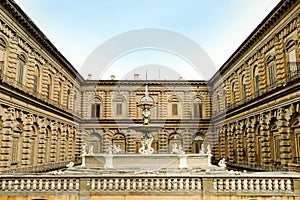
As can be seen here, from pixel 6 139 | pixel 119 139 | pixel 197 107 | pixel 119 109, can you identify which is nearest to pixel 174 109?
pixel 197 107

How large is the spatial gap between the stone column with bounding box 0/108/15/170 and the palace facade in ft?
0.21

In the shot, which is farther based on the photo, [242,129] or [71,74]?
[71,74]

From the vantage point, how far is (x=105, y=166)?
613 inches

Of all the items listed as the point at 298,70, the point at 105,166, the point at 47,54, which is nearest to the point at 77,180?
the point at 105,166

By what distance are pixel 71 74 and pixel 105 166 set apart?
810 inches

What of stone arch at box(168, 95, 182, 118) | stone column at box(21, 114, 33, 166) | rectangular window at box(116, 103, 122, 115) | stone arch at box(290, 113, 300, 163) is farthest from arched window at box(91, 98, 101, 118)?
stone arch at box(290, 113, 300, 163)

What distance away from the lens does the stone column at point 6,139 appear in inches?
720

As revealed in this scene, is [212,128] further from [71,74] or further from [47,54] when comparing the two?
[47,54]

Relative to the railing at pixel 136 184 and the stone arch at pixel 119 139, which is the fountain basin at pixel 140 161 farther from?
the stone arch at pixel 119 139

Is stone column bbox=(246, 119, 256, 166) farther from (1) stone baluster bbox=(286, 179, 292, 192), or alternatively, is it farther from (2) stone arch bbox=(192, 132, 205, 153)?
(1) stone baluster bbox=(286, 179, 292, 192)

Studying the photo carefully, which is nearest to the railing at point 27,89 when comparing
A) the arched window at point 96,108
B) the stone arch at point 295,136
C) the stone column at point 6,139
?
the stone column at point 6,139

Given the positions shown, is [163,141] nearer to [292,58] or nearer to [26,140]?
[26,140]

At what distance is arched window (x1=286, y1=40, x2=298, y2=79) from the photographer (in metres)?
18.3

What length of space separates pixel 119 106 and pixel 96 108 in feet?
10.2
